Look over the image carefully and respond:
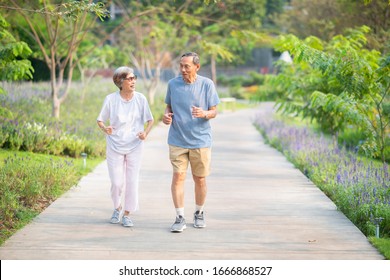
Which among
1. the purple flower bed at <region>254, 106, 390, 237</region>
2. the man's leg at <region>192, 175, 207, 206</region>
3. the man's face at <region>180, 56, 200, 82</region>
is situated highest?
the man's face at <region>180, 56, 200, 82</region>

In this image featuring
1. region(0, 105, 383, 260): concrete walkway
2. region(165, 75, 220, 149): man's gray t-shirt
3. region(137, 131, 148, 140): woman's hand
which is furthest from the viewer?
region(137, 131, 148, 140): woman's hand

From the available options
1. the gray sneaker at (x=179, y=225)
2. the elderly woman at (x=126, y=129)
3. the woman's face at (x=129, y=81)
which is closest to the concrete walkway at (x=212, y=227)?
the gray sneaker at (x=179, y=225)

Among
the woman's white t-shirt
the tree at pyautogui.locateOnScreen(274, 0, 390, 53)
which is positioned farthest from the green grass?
the tree at pyautogui.locateOnScreen(274, 0, 390, 53)

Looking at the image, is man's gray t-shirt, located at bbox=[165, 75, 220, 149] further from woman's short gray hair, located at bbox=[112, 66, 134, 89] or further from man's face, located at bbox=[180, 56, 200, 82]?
woman's short gray hair, located at bbox=[112, 66, 134, 89]

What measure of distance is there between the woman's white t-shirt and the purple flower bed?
102 inches

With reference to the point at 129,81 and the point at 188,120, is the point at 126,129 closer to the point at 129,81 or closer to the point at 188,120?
the point at 129,81

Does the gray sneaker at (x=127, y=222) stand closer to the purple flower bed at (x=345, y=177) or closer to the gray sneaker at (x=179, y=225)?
the gray sneaker at (x=179, y=225)

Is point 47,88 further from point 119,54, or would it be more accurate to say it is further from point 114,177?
point 114,177

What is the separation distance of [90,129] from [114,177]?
883 centimetres

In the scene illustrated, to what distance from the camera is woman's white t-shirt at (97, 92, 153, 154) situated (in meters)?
8.57

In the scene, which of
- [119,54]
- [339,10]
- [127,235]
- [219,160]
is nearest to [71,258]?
[127,235]

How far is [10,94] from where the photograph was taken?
2034 centimetres

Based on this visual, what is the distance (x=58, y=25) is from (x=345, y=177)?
9.95m

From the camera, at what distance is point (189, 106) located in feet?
27.1
